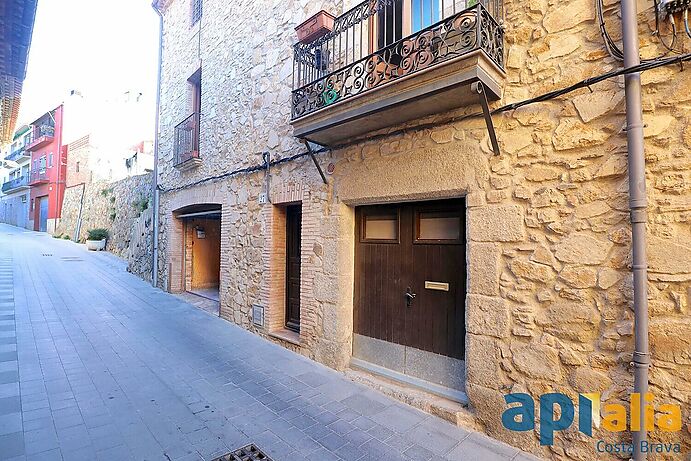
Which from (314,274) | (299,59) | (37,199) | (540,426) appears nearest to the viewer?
(540,426)

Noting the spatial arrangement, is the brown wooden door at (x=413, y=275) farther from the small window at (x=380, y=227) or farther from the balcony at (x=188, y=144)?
the balcony at (x=188, y=144)

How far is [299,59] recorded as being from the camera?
170 inches

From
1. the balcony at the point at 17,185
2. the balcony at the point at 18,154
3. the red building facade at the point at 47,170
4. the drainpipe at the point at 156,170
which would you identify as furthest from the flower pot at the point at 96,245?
the balcony at the point at 18,154

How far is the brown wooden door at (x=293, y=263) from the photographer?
562cm

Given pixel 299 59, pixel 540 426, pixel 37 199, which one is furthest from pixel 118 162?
pixel 540 426

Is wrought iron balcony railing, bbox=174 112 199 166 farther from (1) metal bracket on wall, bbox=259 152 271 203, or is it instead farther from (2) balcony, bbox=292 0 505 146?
(2) balcony, bbox=292 0 505 146

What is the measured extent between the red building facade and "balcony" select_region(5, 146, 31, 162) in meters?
1.51

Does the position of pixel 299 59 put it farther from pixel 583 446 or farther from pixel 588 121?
pixel 583 446

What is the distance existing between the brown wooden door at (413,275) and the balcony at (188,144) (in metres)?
5.13

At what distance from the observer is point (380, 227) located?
4.30 meters

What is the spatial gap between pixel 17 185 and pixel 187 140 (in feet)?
114

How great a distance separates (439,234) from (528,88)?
1.58m

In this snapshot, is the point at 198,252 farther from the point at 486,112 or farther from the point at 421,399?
the point at 486,112

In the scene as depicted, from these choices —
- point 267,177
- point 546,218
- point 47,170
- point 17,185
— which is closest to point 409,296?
point 546,218
